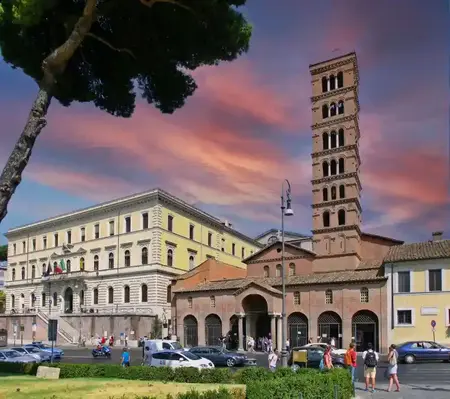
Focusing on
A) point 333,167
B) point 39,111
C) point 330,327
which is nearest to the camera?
point 39,111

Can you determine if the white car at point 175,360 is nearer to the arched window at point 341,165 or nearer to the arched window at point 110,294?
the arched window at point 341,165

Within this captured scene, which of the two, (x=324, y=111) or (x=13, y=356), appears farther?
(x=324, y=111)

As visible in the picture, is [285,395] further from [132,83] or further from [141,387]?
[132,83]

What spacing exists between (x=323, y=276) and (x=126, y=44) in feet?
132

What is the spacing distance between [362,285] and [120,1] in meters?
39.0

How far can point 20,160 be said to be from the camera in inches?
637

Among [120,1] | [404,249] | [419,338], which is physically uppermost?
[120,1]

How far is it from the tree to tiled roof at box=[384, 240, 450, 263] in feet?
113

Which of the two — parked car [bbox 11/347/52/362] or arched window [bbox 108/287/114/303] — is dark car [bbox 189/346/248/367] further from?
arched window [bbox 108/287/114/303]

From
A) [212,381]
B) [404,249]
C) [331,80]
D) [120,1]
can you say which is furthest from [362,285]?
[120,1]

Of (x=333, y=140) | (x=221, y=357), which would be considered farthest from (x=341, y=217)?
(x=221, y=357)

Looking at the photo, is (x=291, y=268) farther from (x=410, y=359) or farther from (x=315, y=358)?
(x=315, y=358)

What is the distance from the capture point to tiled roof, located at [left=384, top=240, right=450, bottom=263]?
1892 inches

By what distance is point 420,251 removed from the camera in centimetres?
5034
